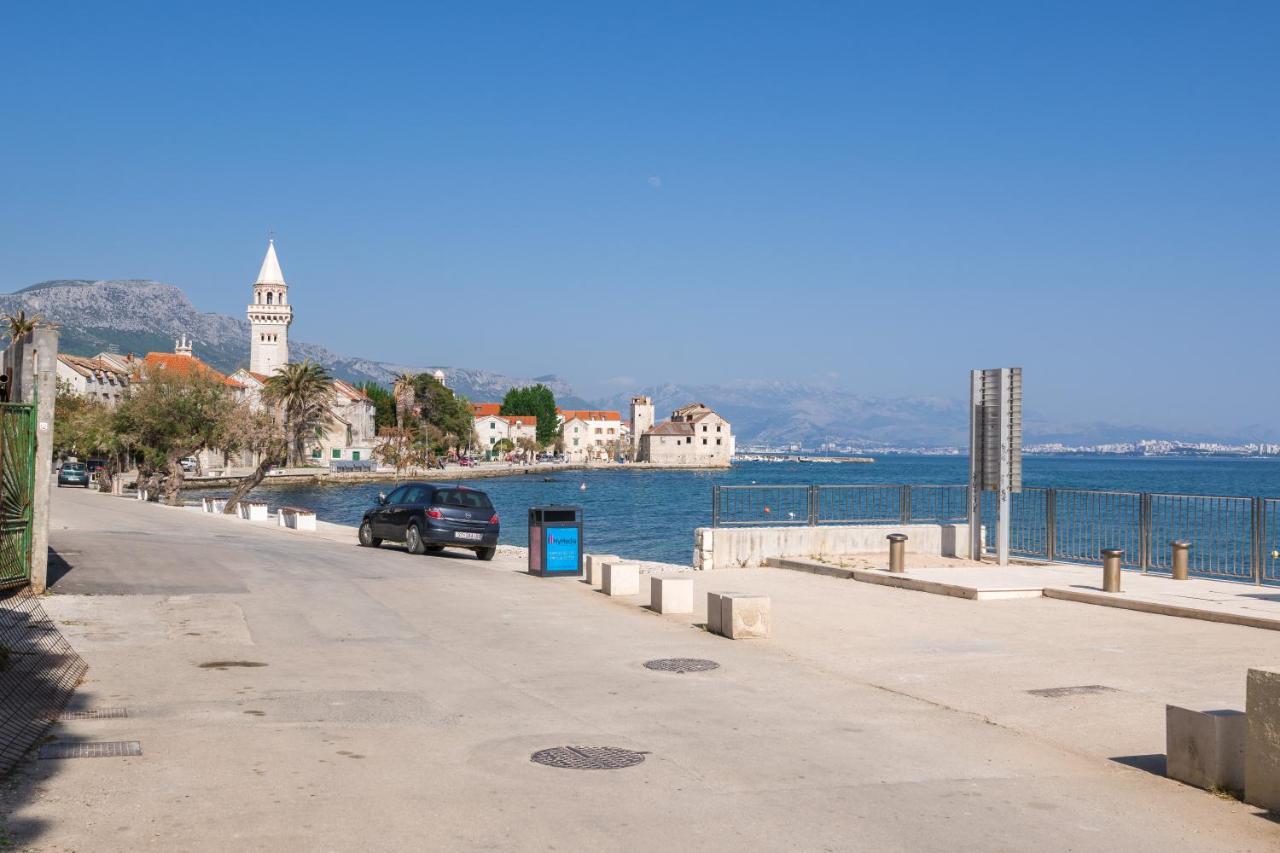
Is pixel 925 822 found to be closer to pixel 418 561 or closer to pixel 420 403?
pixel 418 561

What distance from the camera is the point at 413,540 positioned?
26.7m

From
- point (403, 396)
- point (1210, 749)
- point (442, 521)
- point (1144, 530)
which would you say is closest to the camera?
point (1210, 749)

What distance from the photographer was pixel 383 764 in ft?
25.3

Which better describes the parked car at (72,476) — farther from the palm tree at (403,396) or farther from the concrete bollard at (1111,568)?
the concrete bollard at (1111,568)

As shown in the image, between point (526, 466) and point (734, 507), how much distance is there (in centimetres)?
15205

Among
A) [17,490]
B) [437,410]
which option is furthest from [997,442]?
[437,410]

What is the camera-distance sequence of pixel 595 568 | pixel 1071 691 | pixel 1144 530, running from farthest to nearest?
pixel 1144 530
pixel 595 568
pixel 1071 691

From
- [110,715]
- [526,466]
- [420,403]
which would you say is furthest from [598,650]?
[526,466]

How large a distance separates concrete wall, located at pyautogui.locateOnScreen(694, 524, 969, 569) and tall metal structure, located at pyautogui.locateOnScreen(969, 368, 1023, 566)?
111cm

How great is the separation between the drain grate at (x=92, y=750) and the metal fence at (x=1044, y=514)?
17.3 metres

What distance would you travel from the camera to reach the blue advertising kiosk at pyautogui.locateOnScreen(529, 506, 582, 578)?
21.5 m

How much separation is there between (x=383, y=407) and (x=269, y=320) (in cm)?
2038

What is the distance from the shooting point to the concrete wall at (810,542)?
23.2m

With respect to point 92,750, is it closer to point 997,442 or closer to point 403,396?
point 997,442
